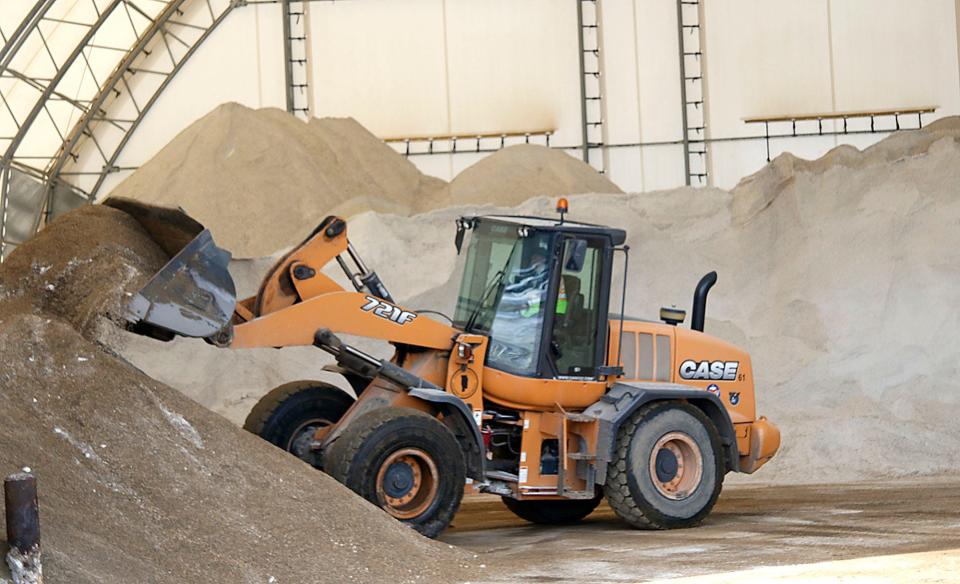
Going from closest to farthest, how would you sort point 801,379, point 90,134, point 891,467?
1. point 891,467
2. point 801,379
3. point 90,134

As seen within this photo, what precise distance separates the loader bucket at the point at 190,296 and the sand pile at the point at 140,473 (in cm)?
32

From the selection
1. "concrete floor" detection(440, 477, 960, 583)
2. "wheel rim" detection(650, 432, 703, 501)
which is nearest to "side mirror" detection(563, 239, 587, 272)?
"wheel rim" detection(650, 432, 703, 501)

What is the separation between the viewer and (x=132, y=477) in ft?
23.9

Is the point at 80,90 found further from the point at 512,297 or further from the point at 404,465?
the point at 404,465

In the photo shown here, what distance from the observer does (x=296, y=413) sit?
10102mm

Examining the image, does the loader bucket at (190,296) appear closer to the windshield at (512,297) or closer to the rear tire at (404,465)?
the rear tire at (404,465)

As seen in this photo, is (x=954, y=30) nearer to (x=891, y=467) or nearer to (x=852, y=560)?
(x=891, y=467)

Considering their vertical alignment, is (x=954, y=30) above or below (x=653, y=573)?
above

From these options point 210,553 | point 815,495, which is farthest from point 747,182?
point 210,553

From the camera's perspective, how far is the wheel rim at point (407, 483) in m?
8.81

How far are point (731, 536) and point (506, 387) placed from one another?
73.7 inches

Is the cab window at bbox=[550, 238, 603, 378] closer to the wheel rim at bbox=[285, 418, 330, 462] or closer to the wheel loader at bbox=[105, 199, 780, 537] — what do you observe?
the wheel loader at bbox=[105, 199, 780, 537]

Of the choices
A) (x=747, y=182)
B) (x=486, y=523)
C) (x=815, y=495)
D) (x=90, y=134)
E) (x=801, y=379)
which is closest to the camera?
(x=486, y=523)

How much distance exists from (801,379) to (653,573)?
992 centimetres
